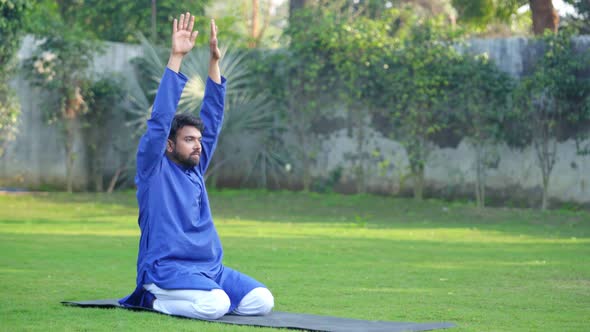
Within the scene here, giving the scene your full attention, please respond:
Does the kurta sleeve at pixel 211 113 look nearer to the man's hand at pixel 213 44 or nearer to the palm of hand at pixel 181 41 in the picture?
the man's hand at pixel 213 44

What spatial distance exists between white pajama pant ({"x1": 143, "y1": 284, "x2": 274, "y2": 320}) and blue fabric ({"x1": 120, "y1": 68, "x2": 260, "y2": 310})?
54 millimetres

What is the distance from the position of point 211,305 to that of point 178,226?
60cm

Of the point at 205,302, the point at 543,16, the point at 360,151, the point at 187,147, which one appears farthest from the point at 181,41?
the point at 543,16

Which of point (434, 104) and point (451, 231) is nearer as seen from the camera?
point (451, 231)

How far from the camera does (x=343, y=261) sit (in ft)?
34.3

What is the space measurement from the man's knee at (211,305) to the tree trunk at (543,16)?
1598 centimetres

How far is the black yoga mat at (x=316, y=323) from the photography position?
20.1 feet

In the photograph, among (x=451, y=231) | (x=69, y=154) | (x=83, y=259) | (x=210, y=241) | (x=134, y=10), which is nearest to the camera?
(x=210, y=241)

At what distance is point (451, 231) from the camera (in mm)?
14688

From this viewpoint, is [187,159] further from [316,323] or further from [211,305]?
[316,323]

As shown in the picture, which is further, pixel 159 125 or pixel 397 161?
Result: pixel 397 161

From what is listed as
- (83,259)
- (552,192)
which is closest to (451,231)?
(552,192)

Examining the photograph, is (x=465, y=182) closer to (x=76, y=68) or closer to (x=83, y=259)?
(x=76, y=68)

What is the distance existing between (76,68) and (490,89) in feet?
26.8
